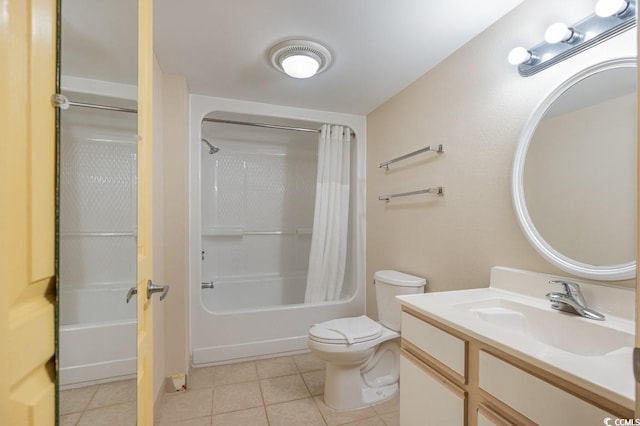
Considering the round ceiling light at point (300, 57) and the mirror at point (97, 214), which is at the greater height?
the round ceiling light at point (300, 57)

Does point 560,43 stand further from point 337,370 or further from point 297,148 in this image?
point 297,148

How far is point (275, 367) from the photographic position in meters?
2.26

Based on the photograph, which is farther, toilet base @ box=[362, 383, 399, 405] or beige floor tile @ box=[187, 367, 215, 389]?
beige floor tile @ box=[187, 367, 215, 389]

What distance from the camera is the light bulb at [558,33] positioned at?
1.10 meters

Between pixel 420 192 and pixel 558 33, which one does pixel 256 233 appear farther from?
pixel 558 33

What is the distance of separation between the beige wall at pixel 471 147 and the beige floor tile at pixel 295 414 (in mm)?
1062

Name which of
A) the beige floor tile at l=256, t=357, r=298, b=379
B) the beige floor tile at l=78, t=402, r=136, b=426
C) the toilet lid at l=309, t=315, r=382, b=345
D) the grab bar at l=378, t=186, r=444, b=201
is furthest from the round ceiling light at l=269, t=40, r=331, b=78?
the beige floor tile at l=256, t=357, r=298, b=379

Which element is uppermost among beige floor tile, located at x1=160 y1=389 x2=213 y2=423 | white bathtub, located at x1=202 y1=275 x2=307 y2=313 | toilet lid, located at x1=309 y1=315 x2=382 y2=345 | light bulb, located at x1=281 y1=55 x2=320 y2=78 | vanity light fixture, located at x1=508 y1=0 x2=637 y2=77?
light bulb, located at x1=281 y1=55 x2=320 y2=78

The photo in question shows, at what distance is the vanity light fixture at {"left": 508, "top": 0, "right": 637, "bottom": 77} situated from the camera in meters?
0.97

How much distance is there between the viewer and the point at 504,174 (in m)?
1.41

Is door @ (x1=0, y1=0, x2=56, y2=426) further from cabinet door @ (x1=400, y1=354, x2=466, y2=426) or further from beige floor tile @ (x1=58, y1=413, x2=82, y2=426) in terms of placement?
cabinet door @ (x1=400, y1=354, x2=466, y2=426)

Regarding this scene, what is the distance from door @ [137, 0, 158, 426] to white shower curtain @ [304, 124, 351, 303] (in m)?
1.74

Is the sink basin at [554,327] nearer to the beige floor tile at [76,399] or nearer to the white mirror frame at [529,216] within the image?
the white mirror frame at [529,216]

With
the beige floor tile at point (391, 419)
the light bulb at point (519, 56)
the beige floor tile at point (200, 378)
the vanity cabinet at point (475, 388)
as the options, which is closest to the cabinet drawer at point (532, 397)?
the vanity cabinet at point (475, 388)
